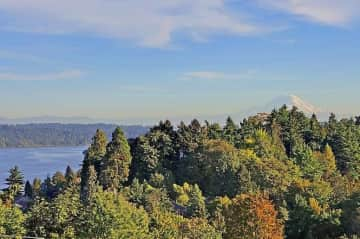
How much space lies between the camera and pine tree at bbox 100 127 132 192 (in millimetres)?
36906

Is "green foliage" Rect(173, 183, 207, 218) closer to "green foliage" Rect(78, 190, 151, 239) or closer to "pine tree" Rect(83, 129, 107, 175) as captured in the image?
"pine tree" Rect(83, 129, 107, 175)

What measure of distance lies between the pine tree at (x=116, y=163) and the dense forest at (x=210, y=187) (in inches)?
2.6

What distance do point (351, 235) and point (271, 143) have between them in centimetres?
1642

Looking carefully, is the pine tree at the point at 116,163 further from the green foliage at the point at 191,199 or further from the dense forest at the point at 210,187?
the green foliage at the point at 191,199

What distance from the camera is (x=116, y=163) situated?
3716cm

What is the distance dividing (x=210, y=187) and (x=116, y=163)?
6040mm

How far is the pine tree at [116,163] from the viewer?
3691 cm

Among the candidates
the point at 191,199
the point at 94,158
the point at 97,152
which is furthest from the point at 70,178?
the point at 191,199

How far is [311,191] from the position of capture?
1231 inches

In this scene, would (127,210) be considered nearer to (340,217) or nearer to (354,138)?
(340,217)

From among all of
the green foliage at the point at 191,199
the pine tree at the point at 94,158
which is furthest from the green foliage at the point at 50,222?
the pine tree at the point at 94,158

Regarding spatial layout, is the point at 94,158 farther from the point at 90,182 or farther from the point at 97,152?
the point at 90,182

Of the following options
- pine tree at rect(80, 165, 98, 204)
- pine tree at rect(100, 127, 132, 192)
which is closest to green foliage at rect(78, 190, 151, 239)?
pine tree at rect(80, 165, 98, 204)

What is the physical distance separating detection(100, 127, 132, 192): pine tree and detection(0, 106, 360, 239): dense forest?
0.07 m
